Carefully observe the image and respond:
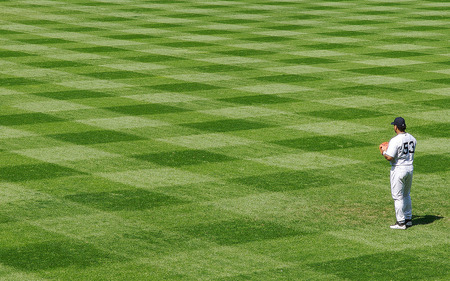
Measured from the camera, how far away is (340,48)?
32719mm

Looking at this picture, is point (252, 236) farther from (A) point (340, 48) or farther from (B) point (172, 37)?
(B) point (172, 37)

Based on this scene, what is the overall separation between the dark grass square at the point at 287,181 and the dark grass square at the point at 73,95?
8992mm

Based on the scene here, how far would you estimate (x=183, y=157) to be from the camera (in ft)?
54.7

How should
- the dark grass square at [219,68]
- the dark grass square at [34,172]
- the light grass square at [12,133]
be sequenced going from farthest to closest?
1. the dark grass square at [219,68]
2. the light grass square at [12,133]
3. the dark grass square at [34,172]

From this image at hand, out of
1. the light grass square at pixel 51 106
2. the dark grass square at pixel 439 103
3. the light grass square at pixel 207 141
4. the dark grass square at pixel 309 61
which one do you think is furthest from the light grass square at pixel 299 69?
the light grass square at pixel 207 141

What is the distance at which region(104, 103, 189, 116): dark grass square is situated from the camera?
20.8m

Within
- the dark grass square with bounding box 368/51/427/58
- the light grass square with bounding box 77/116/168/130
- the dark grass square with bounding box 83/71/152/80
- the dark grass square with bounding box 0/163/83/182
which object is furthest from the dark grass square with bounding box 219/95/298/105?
the dark grass square with bounding box 368/51/427/58

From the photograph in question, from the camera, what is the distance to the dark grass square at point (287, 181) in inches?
581

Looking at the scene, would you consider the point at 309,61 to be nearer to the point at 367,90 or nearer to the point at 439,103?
the point at 367,90

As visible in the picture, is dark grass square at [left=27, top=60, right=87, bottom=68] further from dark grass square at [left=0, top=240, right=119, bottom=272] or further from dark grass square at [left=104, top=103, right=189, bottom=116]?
dark grass square at [left=0, top=240, right=119, bottom=272]

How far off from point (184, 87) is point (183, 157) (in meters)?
7.92

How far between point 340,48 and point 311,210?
66.7ft

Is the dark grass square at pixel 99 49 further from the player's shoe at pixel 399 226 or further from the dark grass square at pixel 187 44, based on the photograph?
the player's shoe at pixel 399 226

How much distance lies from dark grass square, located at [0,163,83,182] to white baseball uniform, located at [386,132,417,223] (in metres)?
6.60
